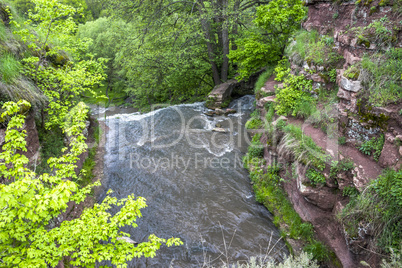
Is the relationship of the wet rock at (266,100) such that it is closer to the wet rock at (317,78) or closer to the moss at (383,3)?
the wet rock at (317,78)

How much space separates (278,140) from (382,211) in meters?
3.91

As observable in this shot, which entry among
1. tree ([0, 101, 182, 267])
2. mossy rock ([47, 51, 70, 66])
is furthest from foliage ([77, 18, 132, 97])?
tree ([0, 101, 182, 267])

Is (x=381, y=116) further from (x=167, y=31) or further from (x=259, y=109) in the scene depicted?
(x=167, y=31)

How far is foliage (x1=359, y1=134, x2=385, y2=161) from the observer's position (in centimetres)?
527

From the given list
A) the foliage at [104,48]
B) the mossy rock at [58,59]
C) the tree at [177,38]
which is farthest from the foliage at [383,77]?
the foliage at [104,48]

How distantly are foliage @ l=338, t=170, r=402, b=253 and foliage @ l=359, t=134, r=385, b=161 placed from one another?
66 cm

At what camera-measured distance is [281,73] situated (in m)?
9.95

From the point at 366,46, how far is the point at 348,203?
168 inches

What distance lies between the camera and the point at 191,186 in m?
8.52

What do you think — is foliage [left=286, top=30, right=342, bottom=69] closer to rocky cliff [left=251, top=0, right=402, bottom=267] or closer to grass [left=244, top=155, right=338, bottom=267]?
rocky cliff [left=251, top=0, right=402, bottom=267]

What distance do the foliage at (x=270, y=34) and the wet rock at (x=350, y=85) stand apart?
618 centimetres

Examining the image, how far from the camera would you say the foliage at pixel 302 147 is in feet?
19.8

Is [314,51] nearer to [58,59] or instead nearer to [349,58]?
[349,58]

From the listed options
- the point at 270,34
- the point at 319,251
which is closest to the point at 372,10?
the point at 270,34
